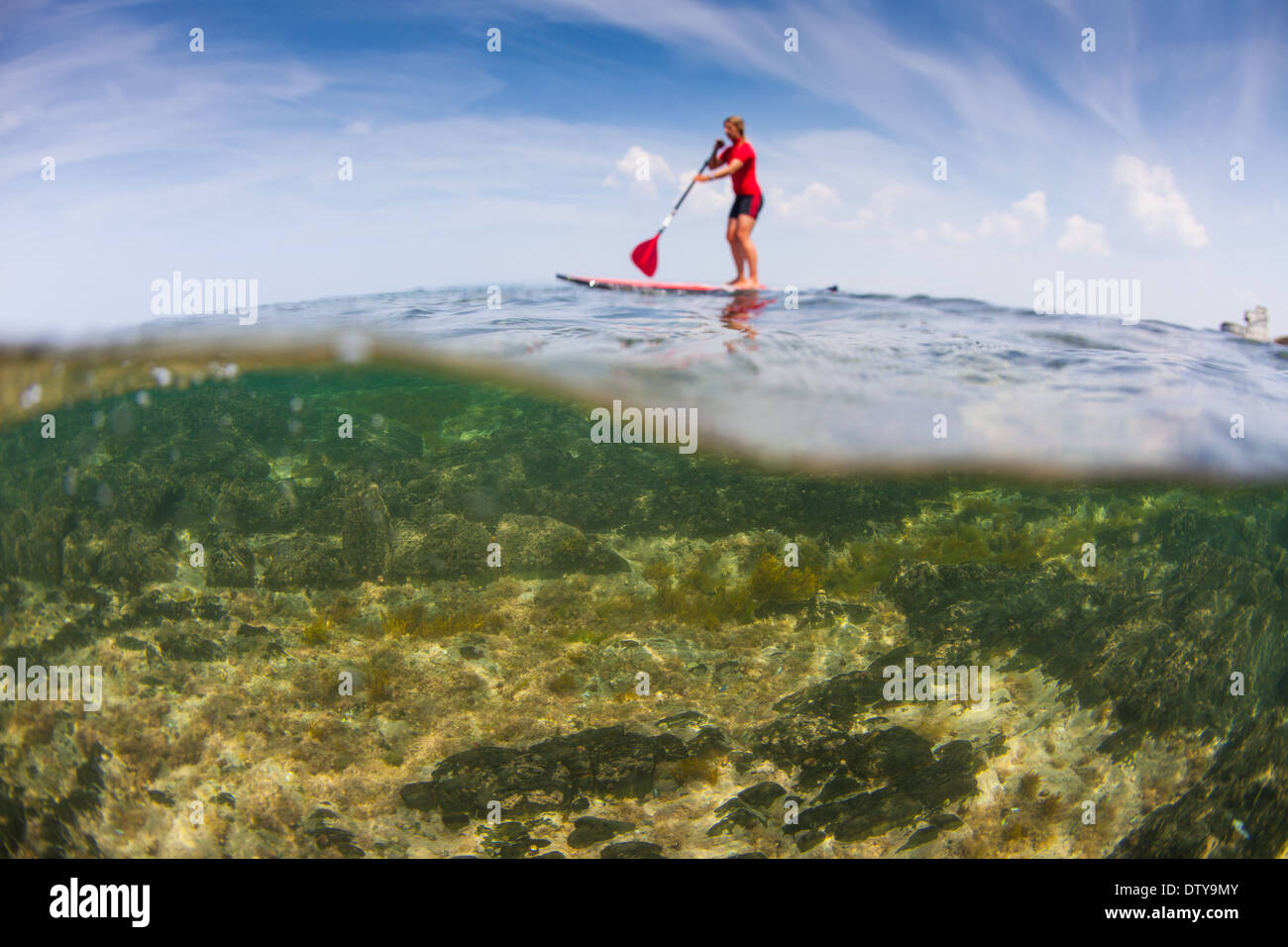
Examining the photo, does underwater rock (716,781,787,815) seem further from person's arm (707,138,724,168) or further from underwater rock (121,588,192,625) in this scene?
person's arm (707,138,724,168)

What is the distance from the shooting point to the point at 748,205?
1051 cm

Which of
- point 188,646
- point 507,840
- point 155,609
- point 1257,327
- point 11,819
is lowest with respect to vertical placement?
point 11,819

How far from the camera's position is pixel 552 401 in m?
8.12

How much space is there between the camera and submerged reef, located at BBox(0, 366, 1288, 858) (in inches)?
208

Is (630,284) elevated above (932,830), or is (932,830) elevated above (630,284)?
(630,284)

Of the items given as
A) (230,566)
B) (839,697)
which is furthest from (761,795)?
(230,566)

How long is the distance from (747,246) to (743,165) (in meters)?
1.22

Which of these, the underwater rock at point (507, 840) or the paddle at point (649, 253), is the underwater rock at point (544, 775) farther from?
the paddle at point (649, 253)

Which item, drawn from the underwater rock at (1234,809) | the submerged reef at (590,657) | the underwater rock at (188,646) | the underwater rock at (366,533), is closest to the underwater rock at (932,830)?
the submerged reef at (590,657)

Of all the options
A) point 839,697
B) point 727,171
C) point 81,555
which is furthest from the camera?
point 727,171

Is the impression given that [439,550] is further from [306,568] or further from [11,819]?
[11,819]

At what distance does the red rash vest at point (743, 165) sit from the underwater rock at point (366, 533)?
7492mm

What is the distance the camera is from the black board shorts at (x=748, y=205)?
10500mm
